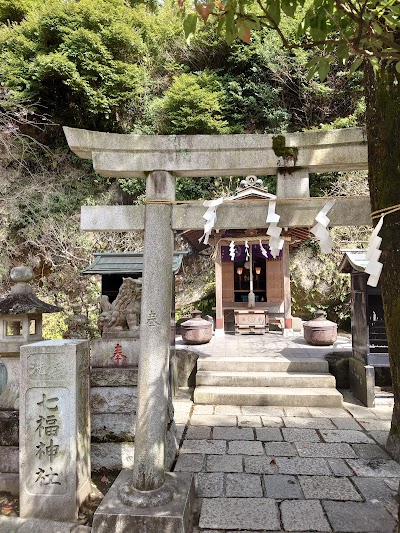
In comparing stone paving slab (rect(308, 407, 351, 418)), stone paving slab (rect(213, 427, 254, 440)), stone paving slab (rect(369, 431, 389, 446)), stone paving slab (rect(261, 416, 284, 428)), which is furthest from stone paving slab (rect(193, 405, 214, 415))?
stone paving slab (rect(369, 431, 389, 446))

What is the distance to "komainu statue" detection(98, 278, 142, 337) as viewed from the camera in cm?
576

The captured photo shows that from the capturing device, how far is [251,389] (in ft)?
22.2

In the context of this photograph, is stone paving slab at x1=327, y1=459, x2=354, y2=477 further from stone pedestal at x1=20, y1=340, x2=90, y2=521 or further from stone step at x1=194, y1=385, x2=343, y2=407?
stone pedestal at x1=20, y1=340, x2=90, y2=521

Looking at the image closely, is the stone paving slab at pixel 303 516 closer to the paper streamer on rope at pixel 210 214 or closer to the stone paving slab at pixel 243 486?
the stone paving slab at pixel 243 486

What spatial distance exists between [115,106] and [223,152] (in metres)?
15.6

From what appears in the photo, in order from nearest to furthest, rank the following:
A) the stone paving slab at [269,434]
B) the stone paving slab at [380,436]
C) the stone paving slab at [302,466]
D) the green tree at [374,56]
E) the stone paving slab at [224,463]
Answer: the green tree at [374,56] → the stone paving slab at [302,466] → the stone paving slab at [224,463] → the stone paving slab at [380,436] → the stone paving slab at [269,434]

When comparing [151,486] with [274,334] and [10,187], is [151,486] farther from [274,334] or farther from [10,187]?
[10,187]

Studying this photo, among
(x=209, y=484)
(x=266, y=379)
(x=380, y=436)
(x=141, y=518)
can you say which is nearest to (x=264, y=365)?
(x=266, y=379)

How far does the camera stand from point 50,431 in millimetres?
3338

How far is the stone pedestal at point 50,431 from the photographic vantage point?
3.26 m

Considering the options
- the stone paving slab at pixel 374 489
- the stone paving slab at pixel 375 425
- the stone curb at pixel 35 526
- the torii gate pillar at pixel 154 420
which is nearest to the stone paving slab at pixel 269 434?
the stone paving slab at pixel 374 489

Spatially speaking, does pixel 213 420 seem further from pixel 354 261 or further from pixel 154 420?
pixel 354 261

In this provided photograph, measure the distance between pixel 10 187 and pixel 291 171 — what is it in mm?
15831

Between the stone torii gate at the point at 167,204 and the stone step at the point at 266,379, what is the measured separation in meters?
3.81
